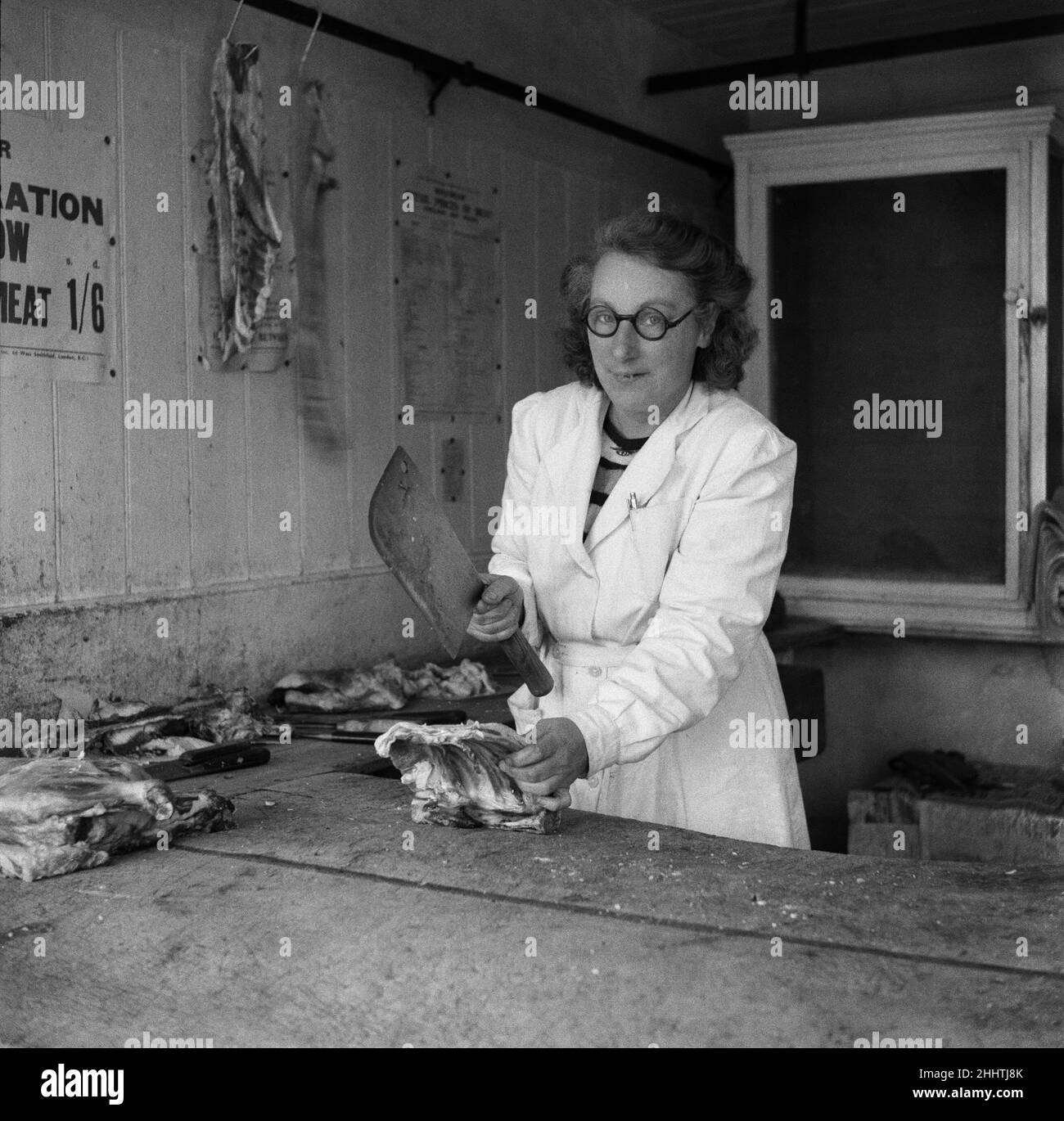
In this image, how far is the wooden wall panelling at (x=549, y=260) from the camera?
5.34 metres

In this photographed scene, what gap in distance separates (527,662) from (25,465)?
1381 millimetres

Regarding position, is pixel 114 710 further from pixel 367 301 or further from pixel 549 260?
pixel 549 260

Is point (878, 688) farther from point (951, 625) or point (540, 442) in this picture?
point (540, 442)

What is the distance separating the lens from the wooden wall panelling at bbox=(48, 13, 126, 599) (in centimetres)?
341

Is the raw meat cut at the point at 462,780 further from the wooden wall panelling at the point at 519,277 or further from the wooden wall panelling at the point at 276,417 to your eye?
the wooden wall panelling at the point at 519,277

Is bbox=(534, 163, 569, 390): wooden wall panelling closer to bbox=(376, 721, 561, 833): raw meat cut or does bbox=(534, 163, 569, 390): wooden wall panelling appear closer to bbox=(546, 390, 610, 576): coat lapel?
bbox=(546, 390, 610, 576): coat lapel

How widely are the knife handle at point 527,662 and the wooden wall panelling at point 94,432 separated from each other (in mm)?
1279

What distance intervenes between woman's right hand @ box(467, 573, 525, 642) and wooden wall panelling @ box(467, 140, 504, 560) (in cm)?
201

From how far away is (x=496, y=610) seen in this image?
2.76 metres

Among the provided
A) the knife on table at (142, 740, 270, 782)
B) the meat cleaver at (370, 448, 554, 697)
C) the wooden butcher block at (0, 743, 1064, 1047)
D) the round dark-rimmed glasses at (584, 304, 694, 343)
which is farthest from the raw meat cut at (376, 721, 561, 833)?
the round dark-rimmed glasses at (584, 304, 694, 343)

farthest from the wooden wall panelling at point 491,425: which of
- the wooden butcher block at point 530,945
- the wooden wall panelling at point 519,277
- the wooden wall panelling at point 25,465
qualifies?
the wooden butcher block at point 530,945

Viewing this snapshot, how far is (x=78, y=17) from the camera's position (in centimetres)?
342
